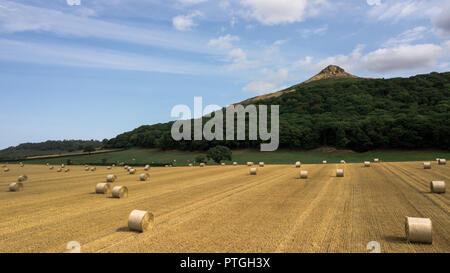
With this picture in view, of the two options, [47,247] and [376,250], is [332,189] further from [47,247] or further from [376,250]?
[47,247]

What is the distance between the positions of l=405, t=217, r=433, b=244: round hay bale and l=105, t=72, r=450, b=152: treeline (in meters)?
109

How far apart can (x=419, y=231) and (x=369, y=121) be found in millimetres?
122285

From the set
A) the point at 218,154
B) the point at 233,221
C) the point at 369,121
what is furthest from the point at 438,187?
the point at 369,121

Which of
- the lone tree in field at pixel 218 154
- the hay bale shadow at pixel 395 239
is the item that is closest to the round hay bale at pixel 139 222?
the hay bale shadow at pixel 395 239

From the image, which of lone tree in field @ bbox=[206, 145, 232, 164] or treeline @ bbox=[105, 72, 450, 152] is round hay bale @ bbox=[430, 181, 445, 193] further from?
treeline @ bbox=[105, 72, 450, 152]

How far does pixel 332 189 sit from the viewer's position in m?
22.8

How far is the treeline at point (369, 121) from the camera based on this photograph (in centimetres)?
10726

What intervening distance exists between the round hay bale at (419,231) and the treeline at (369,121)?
10922 cm

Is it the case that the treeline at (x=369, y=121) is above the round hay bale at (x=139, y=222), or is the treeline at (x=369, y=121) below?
above

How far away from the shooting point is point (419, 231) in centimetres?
1016

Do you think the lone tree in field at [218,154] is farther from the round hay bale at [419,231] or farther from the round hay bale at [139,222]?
the round hay bale at [419,231]

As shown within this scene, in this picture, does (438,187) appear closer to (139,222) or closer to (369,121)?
(139,222)
